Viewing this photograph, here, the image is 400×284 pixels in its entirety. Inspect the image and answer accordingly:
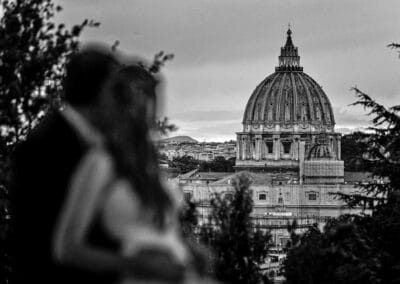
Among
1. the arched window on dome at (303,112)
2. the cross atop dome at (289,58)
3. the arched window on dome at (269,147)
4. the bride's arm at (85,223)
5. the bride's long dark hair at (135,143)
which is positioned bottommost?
the bride's arm at (85,223)

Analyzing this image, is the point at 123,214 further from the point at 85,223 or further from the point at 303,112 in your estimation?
the point at 303,112

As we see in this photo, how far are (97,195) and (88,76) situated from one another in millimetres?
418

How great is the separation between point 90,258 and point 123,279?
0.11 metres

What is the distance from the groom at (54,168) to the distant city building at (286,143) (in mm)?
107479

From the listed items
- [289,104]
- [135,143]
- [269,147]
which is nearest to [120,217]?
[135,143]

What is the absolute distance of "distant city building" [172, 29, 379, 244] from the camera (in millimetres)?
112125

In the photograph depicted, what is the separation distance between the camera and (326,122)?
133125 millimetres

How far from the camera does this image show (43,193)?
331 centimetres

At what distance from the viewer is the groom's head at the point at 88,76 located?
3297 mm

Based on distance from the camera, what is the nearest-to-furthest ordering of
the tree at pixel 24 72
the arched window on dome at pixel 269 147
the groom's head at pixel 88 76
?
the groom's head at pixel 88 76, the tree at pixel 24 72, the arched window on dome at pixel 269 147

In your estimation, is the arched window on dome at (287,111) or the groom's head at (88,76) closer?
the groom's head at (88,76)

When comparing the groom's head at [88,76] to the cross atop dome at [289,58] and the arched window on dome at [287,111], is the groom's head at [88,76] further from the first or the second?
the cross atop dome at [289,58]

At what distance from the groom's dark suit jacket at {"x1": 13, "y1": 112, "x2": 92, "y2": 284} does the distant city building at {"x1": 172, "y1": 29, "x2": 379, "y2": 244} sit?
107467 mm

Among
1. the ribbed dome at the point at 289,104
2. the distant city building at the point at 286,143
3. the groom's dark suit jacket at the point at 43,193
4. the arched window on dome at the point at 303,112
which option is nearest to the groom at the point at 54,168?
the groom's dark suit jacket at the point at 43,193
